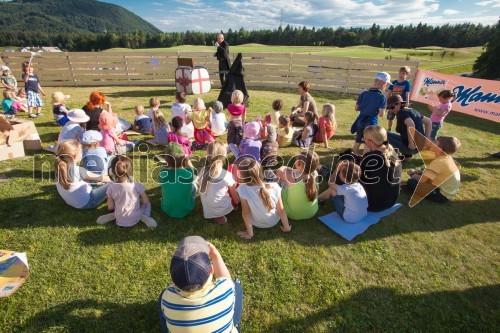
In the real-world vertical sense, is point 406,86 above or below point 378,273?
above

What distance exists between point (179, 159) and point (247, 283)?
205 centimetres

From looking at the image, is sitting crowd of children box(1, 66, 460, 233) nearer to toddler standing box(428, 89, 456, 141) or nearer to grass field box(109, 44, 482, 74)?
toddler standing box(428, 89, 456, 141)

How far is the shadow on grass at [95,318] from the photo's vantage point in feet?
8.99

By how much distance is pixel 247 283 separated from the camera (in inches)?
131

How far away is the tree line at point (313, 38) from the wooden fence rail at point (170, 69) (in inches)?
2302

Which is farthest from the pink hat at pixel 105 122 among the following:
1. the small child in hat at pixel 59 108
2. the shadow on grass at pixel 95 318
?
the shadow on grass at pixel 95 318

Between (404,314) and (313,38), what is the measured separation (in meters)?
90.5

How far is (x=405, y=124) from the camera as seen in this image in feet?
19.7

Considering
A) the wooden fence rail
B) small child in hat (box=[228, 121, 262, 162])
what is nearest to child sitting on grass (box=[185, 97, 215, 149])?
small child in hat (box=[228, 121, 262, 162])

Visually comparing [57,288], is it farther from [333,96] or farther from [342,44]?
[342,44]

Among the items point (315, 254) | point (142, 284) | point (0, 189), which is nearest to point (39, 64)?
point (0, 189)

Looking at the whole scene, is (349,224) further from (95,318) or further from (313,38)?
(313,38)

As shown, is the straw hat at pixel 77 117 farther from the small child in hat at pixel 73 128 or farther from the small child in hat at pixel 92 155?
the small child in hat at pixel 92 155

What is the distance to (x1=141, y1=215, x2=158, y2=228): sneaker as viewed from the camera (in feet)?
13.4
